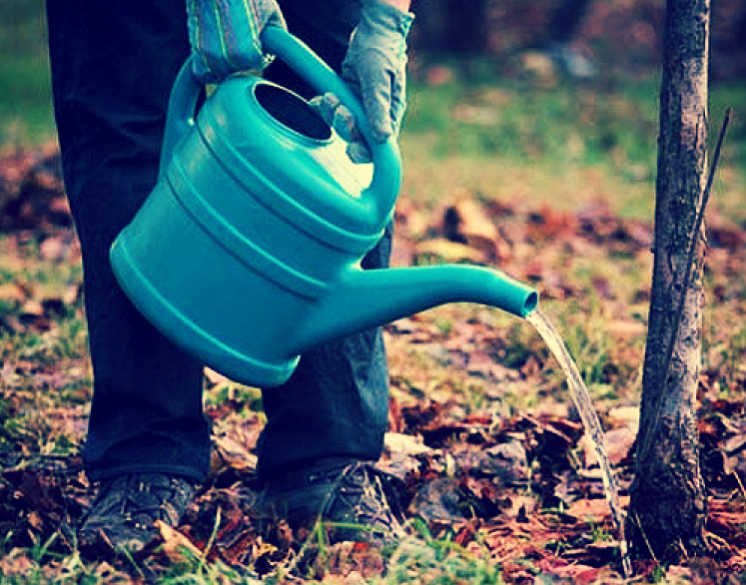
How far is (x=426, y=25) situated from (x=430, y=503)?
8716 millimetres

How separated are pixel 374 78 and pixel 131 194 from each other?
0.57 m

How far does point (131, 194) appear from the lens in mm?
2105

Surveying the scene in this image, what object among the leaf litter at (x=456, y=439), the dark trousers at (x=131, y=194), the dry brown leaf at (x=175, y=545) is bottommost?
the leaf litter at (x=456, y=439)

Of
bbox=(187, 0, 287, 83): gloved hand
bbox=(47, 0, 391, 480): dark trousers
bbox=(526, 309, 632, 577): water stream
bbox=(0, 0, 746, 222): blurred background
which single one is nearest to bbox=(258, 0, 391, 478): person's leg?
bbox=(47, 0, 391, 480): dark trousers

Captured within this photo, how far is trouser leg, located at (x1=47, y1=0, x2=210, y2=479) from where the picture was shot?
2.06 m

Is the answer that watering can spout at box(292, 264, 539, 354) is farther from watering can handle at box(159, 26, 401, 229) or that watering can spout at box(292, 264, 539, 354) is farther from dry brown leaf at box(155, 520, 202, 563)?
dry brown leaf at box(155, 520, 202, 563)

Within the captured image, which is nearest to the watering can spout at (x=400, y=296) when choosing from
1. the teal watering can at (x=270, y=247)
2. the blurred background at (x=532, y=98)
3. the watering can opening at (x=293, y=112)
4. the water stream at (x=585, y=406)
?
the teal watering can at (x=270, y=247)

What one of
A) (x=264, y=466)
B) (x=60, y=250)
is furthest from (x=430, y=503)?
(x=60, y=250)

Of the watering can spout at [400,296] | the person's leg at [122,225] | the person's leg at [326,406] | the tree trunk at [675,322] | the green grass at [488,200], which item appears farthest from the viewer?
the green grass at [488,200]

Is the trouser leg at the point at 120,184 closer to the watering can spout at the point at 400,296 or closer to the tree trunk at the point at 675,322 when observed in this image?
the watering can spout at the point at 400,296

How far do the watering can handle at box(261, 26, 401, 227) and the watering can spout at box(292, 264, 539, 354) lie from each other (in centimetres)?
10

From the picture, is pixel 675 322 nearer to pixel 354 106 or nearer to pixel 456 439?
pixel 354 106

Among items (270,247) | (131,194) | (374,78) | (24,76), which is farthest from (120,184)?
(24,76)

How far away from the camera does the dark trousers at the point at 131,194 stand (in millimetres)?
2057
